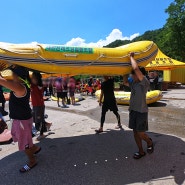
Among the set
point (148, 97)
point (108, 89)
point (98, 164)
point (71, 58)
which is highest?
point (71, 58)

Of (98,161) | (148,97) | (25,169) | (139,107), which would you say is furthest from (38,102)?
(148,97)

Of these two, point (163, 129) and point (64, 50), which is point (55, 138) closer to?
point (64, 50)

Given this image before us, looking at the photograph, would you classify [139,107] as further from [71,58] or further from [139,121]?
[71,58]

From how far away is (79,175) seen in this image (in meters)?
4.10

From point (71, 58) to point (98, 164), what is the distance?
2101 mm

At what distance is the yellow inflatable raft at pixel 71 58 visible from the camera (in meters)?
4.75

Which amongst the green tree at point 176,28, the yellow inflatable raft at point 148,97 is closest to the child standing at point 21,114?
the yellow inflatable raft at point 148,97

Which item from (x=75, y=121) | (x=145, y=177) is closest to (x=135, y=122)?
(x=145, y=177)

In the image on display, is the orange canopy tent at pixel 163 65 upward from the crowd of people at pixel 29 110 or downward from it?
upward

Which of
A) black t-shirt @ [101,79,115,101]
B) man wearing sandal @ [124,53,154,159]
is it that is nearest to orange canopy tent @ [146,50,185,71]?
black t-shirt @ [101,79,115,101]

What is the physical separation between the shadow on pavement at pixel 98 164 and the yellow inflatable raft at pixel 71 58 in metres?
1.62

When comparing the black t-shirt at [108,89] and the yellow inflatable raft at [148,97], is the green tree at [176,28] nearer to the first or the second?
the yellow inflatable raft at [148,97]

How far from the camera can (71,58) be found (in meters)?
A: 5.04

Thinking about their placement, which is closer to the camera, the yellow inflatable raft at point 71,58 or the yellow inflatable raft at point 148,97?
the yellow inflatable raft at point 71,58
